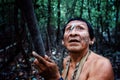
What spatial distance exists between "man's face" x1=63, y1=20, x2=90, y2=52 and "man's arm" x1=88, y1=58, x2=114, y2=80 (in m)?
0.24

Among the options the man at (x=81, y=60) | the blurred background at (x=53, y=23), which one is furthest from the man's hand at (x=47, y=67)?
the blurred background at (x=53, y=23)

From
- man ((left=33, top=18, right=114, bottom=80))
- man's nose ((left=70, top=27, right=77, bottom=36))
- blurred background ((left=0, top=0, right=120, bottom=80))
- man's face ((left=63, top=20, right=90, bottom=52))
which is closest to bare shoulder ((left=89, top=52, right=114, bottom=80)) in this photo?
man ((left=33, top=18, right=114, bottom=80))

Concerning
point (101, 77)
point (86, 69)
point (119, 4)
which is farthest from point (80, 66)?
point (119, 4)

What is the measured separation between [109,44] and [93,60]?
7429mm

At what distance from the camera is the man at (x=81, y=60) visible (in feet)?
7.68

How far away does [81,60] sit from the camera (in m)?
2.57

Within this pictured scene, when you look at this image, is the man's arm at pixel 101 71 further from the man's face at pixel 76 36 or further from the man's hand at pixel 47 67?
the man's hand at pixel 47 67

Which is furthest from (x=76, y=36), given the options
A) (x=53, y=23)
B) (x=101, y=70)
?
(x=53, y=23)

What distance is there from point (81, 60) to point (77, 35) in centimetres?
24

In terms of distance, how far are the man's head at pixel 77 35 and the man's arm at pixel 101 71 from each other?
0.80ft

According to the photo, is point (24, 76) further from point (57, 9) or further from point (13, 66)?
point (57, 9)

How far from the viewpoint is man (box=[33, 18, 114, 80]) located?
234 cm

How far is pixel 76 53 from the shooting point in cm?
257

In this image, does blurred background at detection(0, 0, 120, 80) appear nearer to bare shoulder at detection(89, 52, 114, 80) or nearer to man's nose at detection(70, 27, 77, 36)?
man's nose at detection(70, 27, 77, 36)
